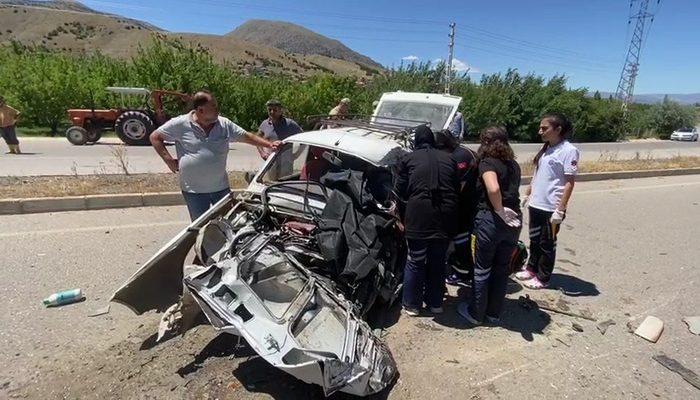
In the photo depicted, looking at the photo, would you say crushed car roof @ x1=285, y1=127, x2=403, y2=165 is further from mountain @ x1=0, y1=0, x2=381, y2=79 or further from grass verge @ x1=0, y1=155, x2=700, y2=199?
mountain @ x1=0, y1=0, x2=381, y2=79

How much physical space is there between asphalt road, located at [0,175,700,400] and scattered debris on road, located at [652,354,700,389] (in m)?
0.06

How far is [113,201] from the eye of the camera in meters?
6.61

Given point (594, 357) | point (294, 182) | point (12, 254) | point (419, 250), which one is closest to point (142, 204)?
point (12, 254)

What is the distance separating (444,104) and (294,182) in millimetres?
4285

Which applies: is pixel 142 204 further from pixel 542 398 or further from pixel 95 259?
pixel 542 398

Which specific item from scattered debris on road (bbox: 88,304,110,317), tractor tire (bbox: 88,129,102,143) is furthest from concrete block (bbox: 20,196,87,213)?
tractor tire (bbox: 88,129,102,143)

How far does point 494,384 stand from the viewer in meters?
2.95

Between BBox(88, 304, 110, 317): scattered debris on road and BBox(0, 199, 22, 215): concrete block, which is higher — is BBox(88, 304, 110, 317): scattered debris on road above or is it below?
below

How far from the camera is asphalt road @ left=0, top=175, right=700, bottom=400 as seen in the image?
2857 millimetres

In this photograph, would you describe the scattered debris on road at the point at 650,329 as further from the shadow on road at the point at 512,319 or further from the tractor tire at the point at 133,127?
the tractor tire at the point at 133,127

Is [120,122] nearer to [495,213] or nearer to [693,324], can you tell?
[495,213]

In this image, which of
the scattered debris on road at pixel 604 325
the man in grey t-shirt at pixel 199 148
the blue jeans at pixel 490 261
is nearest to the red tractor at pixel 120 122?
the man in grey t-shirt at pixel 199 148

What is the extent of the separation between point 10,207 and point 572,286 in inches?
295

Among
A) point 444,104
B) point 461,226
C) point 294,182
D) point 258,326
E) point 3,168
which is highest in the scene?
point 444,104
